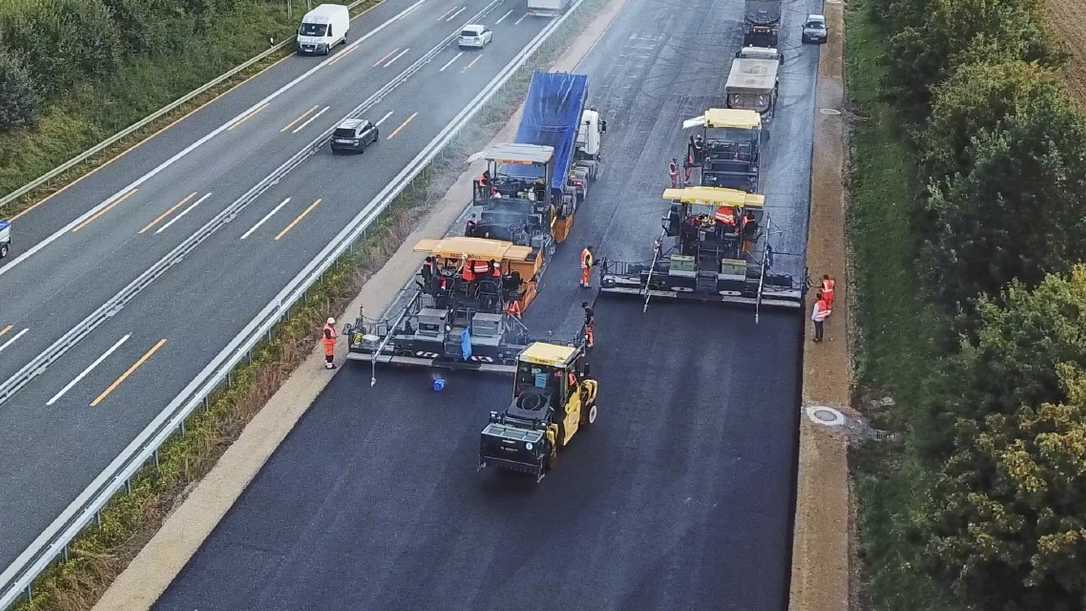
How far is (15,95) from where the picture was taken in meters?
42.0

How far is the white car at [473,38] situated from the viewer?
5878cm

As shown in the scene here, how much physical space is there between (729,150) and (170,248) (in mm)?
18277

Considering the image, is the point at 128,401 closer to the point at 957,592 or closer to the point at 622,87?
the point at 957,592

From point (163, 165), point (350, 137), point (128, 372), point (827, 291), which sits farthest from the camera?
point (350, 137)

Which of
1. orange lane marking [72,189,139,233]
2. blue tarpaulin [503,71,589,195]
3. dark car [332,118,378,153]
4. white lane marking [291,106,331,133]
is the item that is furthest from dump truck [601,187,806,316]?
white lane marking [291,106,331,133]

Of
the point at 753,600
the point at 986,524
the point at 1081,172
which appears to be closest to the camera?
the point at 986,524

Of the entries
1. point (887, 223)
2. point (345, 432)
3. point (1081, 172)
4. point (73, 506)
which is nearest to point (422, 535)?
point (345, 432)

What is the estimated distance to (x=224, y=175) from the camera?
41.9 meters

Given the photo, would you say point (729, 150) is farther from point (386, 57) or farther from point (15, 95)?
point (15, 95)

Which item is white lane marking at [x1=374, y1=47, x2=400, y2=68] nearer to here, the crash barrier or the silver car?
the crash barrier

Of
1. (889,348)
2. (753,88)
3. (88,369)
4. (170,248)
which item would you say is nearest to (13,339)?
(88,369)

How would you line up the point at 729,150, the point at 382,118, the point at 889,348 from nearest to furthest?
the point at 889,348 → the point at 729,150 → the point at 382,118

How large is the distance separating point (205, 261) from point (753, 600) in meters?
20.7

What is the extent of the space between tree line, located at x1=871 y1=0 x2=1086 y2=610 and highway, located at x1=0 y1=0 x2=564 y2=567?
1620cm
